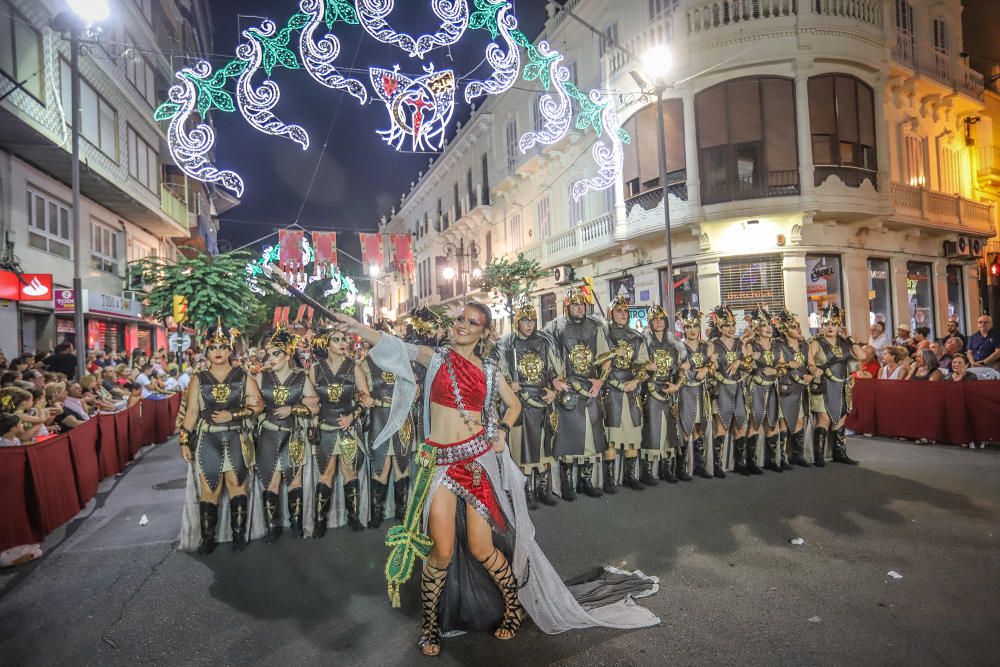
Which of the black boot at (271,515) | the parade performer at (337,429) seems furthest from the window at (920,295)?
the black boot at (271,515)

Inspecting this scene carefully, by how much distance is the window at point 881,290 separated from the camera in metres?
17.5

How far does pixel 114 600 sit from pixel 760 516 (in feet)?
19.6

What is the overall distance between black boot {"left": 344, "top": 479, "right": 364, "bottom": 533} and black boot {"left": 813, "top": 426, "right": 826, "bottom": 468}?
6379mm

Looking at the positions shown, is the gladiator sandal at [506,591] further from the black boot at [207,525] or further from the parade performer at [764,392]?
the parade performer at [764,392]

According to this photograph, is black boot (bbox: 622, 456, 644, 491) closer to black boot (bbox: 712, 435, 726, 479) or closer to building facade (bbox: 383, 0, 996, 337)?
black boot (bbox: 712, 435, 726, 479)

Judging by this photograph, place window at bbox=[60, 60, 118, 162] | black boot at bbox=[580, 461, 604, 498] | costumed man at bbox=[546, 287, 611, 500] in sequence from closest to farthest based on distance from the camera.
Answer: costumed man at bbox=[546, 287, 611, 500] → black boot at bbox=[580, 461, 604, 498] → window at bbox=[60, 60, 118, 162]

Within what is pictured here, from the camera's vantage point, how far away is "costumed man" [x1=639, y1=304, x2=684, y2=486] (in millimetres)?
7570

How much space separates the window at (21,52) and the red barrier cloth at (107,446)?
7.44 meters

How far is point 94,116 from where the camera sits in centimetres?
1748

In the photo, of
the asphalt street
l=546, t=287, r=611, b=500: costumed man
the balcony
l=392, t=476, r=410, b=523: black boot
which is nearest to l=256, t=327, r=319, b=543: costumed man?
the asphalt street

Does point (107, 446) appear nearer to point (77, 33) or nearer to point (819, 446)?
point (77, 33)

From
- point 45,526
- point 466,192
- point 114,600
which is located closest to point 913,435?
point 114,600

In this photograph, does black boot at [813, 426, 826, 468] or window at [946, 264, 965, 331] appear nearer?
black boot at [813, 426, 826, 468]

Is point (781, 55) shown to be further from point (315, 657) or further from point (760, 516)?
point (315, 657)
